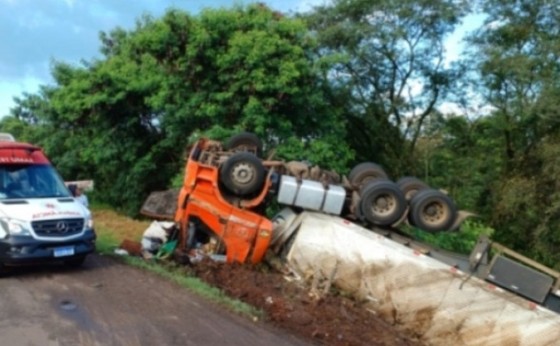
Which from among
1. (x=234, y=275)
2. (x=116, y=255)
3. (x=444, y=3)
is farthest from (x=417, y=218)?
(x=444, y=3)

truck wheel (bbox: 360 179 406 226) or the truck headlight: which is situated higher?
truck wheel (bbox: 360 179 406 226)

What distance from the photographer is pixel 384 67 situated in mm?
21156

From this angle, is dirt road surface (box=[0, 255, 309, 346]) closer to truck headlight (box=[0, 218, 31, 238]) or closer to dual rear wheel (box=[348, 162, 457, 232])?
truck headlight (box=[0, 218, 31, 238])

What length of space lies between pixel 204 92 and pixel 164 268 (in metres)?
8.09

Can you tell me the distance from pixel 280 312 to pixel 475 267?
3.37 m

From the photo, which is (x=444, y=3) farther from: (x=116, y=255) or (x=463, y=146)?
(x=116, y=255)

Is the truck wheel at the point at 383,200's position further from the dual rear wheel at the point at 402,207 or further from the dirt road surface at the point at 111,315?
the dirt road surface at the point at 111,315

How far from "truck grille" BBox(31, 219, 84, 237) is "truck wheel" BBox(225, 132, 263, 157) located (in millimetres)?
3682

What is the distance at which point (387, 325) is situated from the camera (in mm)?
9156

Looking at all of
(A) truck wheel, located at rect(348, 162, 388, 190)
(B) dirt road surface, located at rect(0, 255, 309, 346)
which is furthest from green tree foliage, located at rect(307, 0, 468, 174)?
(B) dirt road surface, located at rect(0, 255, 309, 346)

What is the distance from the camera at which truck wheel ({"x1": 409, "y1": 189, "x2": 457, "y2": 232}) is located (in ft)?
33.7

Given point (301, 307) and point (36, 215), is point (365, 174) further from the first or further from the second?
point (36, 215)

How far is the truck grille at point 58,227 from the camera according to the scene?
8.93 meters

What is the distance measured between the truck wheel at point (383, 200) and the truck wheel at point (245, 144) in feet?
9.45
